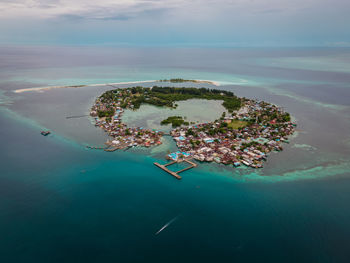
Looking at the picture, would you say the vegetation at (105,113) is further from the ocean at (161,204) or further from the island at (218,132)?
the ocean at (161,204)

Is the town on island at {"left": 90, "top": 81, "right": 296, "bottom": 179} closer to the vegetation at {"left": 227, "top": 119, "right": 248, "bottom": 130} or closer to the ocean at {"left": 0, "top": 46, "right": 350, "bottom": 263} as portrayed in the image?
the vegetation at {"left": 227, "top": 119, "right": 248, "bottom": 130}

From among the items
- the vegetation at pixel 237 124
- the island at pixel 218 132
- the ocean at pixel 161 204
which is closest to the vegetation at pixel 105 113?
the island at pixel 218 132

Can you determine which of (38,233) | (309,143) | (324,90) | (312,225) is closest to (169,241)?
(38,233)

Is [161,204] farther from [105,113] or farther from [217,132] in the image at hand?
[105,113]

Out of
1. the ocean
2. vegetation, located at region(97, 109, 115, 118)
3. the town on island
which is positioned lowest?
the ocean

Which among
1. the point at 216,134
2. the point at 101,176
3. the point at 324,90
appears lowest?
the point at 101,176

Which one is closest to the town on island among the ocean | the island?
the island

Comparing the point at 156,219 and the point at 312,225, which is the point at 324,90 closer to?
the point at 312,225

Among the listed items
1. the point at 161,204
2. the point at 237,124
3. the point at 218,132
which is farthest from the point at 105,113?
the point at 161,204
